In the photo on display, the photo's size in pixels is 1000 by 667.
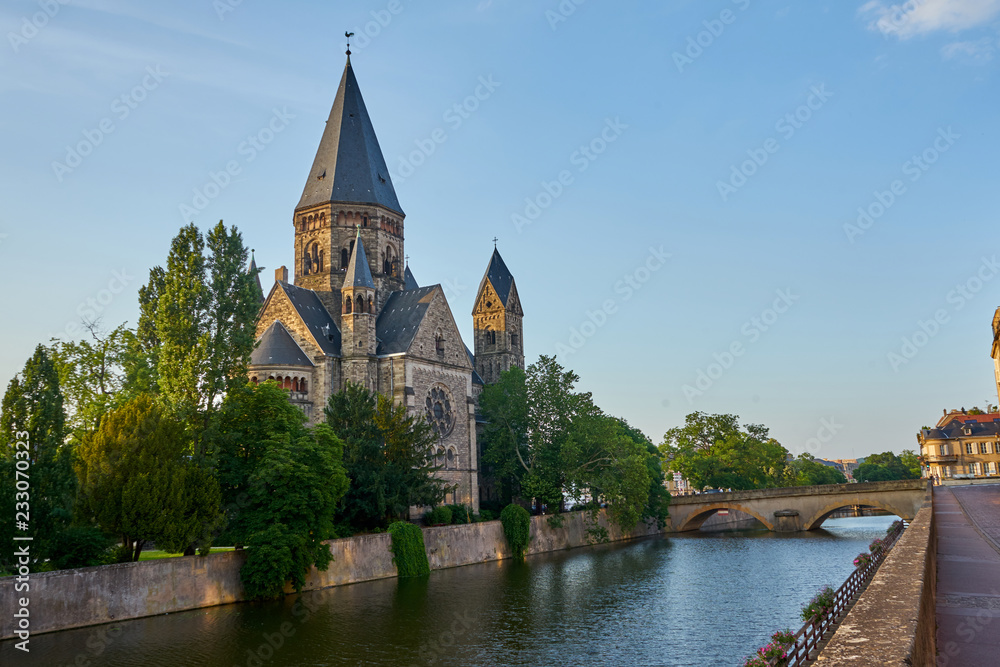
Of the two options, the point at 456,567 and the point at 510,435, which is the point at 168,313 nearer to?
the point at 456,567

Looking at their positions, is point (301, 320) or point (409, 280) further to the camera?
point (409, 280)

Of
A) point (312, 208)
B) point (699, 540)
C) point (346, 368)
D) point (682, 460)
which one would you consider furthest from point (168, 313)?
point (682, 460)

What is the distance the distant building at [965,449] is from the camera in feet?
297

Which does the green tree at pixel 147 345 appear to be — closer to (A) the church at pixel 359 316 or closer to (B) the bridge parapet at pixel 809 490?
(A) the church at pixel 359 316

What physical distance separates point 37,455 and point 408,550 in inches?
746

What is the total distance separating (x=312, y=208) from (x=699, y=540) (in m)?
39.1

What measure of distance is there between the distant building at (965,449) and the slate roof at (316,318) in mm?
73182

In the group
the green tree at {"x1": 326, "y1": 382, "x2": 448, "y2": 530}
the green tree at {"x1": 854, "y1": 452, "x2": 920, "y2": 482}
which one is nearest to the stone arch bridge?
the green tree at {"x1": 326, "y1": 382, "x2": 448, "y2": 530}

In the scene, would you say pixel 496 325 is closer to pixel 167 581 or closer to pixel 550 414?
pixel 550 414

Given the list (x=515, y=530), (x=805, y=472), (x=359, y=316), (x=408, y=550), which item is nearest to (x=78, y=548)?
(x=408, y=550)

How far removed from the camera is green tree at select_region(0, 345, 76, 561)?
24.2 meters

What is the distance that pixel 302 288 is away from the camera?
2244 inches

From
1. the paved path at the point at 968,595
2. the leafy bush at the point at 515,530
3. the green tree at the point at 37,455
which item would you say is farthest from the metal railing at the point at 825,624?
the leafy bush at the point at 515,530

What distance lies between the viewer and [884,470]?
144 m
